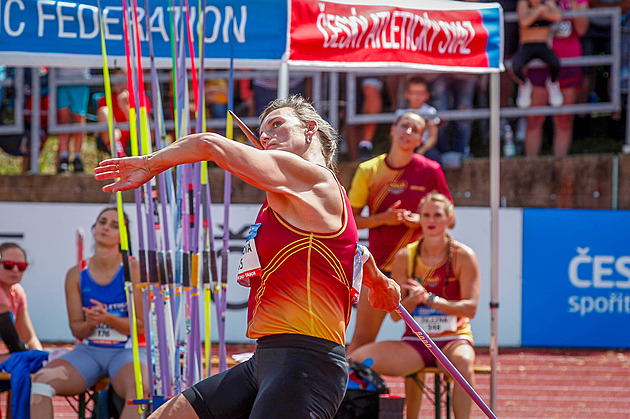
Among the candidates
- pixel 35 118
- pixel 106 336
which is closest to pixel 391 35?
pixel 106 336

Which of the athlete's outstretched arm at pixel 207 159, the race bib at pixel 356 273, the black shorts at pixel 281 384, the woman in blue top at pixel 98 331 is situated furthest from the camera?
the woman in blue top at pixel 98 331

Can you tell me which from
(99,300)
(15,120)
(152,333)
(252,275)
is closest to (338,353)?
(252,275)

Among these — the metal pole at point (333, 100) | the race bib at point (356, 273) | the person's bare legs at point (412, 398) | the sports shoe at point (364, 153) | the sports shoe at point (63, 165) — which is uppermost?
the metal pole at point (333, 100)

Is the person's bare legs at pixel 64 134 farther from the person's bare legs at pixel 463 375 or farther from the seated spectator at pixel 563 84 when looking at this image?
the person's bare legs at pixel 463 375

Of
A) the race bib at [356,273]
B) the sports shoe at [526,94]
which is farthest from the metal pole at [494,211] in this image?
the sports shoe at [526,94]

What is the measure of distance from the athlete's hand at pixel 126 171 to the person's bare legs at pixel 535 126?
7.98m

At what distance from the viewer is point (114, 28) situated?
203 inches

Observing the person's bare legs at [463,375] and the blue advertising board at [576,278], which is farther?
the blue advertising board at [576,278]

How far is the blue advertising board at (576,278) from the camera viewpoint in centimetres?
888

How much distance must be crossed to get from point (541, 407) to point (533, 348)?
2186mm

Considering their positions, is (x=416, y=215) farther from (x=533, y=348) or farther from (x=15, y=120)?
(x=15, y=120)

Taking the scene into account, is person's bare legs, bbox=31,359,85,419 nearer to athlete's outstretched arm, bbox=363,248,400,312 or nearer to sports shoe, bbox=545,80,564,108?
athlete's outstretched arm, bbox=363,248,400,312

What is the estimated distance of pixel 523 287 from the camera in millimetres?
9086

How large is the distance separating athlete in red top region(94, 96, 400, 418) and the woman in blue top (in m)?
2.08
